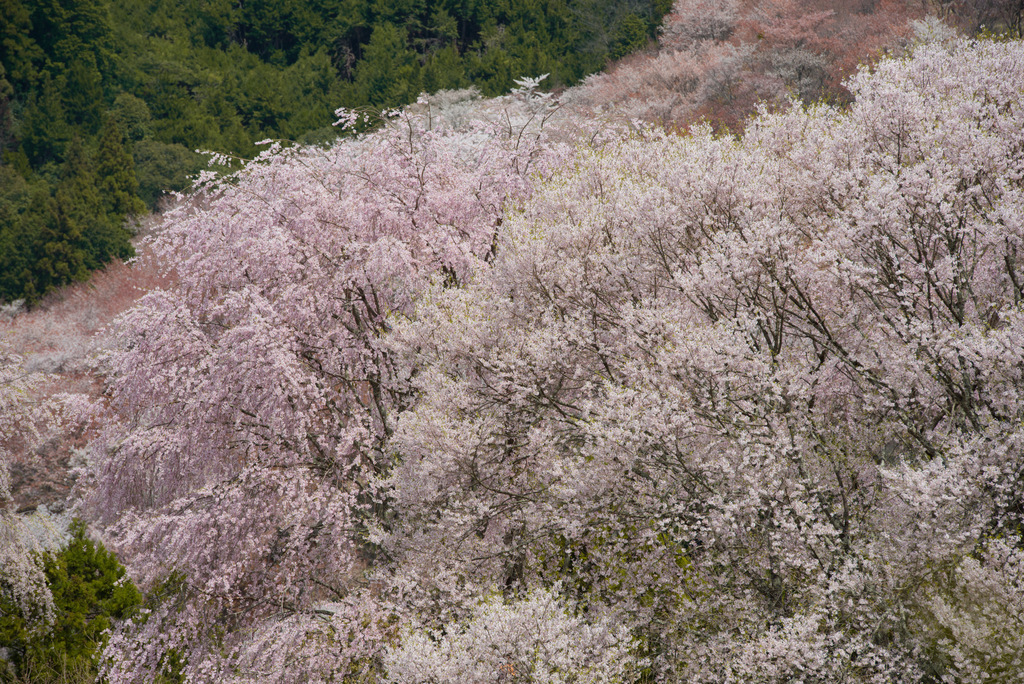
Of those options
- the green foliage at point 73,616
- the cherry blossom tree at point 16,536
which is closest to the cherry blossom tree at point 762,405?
the cherry blossom tree at point 16,536

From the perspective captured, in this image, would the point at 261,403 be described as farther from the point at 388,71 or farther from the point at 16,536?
the point at 388,71

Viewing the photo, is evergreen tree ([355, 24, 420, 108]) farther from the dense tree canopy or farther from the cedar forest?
the dense tree canopy

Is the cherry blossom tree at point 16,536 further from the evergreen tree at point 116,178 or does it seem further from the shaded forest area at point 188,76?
the evergreen tree at point 116,178

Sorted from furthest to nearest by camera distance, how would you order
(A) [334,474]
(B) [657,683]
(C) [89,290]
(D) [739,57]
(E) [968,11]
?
(C) [89,290] → (D) [739,57] → (E) [968,11] → (A) [334,474] → (B) [657,683]

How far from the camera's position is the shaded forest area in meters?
39.5

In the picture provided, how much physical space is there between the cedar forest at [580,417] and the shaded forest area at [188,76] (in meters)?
25.4

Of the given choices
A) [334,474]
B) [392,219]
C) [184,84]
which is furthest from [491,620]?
[184,84]

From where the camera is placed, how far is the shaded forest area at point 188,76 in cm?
3953

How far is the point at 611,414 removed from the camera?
834 centimetres

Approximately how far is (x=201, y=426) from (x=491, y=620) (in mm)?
5383

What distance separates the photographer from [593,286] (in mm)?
10570

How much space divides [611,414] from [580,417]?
1.53 metres

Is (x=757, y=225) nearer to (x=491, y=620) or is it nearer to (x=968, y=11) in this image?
(x=491, y=620)

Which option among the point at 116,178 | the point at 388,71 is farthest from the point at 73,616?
the point at 388,71
